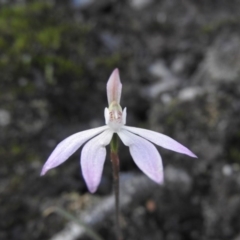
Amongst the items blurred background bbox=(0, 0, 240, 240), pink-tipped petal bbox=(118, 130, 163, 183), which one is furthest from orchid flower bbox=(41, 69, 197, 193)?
blurred background bbox=(0, 0, 240, 240)

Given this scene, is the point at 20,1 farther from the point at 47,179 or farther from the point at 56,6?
the point at 47,179

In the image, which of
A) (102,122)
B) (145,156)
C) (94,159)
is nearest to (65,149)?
(94,159)

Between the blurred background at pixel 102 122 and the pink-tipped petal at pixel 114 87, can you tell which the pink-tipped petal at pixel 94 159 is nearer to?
the pink-tipped petal at pixel 114 87

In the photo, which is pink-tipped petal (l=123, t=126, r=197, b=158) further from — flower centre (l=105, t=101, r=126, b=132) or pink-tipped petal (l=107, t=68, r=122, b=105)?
pink-tipped petal (l=107, t=68, r=122, b=105)

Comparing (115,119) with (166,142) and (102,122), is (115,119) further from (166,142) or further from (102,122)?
(102,122)

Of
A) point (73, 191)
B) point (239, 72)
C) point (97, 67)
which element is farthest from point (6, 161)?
point (239, 72)

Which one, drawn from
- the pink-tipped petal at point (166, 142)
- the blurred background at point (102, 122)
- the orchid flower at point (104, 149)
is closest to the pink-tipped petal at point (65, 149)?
the orchid flower at point (104, 149)
